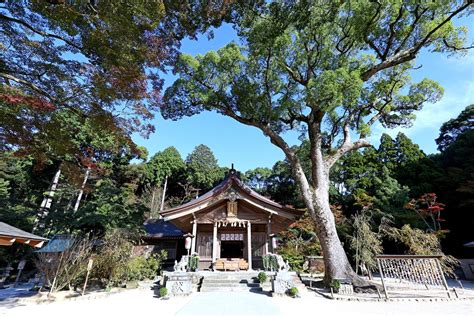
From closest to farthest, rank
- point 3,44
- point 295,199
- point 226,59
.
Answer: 1. point 3,44
2. point 226,59
3. point 295,199

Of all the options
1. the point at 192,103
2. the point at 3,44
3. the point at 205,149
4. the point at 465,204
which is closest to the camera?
the point at 3,44

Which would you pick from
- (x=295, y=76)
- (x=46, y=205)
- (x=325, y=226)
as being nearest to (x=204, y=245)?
(x=325, y=226)

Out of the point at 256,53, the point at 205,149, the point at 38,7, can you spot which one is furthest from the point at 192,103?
the point at 205,149

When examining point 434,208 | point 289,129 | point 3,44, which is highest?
point 289,129

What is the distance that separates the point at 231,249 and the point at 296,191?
498 inches

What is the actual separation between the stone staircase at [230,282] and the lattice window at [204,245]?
2.61 m

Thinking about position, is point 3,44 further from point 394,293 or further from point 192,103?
point 394,293

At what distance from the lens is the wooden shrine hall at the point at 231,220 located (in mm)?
11156

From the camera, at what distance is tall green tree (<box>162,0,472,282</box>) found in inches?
321

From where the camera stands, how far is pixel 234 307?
6176 mm

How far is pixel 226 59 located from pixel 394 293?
36.9 ft

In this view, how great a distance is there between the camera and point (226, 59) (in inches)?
397

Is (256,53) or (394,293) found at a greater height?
(256,53)

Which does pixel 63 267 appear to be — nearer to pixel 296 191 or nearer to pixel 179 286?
pixel 179 286
